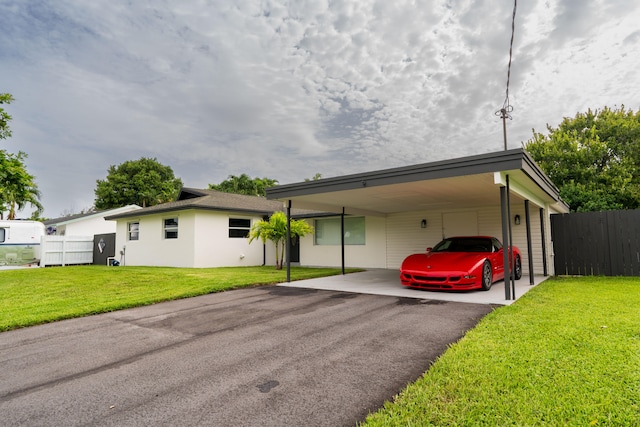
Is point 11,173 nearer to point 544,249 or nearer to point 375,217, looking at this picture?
point 375,217

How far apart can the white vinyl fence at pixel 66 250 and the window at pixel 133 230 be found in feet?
13.2

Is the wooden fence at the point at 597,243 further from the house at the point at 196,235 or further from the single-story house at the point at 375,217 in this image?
the house at the point at 196,235

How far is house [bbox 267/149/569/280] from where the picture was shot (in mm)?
5855

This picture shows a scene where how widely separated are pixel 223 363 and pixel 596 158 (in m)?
25.9

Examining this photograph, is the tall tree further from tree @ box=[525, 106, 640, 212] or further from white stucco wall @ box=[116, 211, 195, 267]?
tree @ box=[525, 106, 640, 212]

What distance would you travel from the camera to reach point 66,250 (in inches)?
698

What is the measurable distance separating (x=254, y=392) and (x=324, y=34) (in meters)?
9.84

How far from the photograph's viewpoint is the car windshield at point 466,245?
25.4 feet

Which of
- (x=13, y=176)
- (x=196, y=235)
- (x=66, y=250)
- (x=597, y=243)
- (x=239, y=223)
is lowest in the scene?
(x=66, y=250)

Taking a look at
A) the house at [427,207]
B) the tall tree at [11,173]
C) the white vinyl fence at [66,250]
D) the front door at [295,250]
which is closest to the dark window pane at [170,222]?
the tall tree at [11,173]

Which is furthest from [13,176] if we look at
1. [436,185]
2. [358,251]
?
[436,185]

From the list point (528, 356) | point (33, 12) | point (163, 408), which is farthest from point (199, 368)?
point (33, 12)

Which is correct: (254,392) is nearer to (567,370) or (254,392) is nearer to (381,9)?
(567,370)

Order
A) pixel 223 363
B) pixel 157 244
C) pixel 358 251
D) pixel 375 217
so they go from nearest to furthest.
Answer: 1. pixel 223 363
2. pixel 375 217
3. pixel 358 251
4. pixel 157 244
